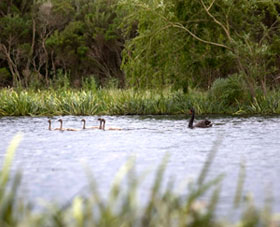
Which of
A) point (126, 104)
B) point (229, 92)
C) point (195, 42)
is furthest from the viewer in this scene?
point (195, 42)

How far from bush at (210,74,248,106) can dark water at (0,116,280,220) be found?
11.9 ft

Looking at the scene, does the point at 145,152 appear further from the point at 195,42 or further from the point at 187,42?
the point at 195,42

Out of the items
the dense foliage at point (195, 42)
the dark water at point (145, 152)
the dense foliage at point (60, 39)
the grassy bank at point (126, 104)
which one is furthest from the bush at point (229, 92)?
the dense foliage at point (60, 39)

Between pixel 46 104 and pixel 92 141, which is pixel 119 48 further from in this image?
pixel 92 141

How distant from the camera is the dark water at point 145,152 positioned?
9.61m

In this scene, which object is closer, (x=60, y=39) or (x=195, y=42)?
(x=195, y=42)

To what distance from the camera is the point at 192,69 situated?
28609mm

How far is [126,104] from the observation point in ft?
85.0

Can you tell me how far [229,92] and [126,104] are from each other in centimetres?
455

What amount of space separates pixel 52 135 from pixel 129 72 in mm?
10826

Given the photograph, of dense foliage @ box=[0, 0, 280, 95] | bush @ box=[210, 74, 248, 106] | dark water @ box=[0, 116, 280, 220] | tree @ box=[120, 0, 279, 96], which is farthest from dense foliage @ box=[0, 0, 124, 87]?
dark water @ box=[0, 116, 280, 220]

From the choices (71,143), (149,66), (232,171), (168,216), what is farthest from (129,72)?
(168,216)

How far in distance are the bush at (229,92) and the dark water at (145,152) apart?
361 cm

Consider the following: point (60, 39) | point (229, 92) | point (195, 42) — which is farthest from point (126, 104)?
point (60, 39)
